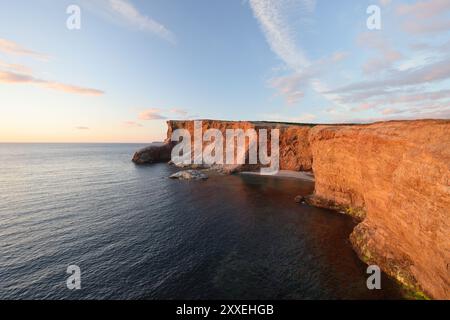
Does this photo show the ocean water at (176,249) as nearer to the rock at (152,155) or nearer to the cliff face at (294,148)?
the cliff face at (294,148)

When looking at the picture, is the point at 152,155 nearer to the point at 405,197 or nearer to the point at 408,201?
the point at 405,197

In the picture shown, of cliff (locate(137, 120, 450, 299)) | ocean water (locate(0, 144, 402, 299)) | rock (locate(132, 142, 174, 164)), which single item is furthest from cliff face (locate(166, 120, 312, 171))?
rock (locate(132, 142, 174, 164))

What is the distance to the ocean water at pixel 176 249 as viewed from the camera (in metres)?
18.0

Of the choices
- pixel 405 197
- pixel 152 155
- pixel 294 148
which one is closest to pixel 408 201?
pixel 405 197

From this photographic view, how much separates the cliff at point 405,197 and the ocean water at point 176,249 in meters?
2.52

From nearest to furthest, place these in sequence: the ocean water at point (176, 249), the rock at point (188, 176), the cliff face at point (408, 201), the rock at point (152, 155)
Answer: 1. the cliff face at point (408, 201)
2. the ocean water at point (176, 249)
3. the rock at point (188, 176)
4. the rock at point (152, 155)

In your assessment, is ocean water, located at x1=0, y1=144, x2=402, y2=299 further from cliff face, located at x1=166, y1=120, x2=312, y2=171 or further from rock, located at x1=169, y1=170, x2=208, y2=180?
cliff face, located at x1=166, y1=120, x2=312, y2=171

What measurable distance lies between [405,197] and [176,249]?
→ 943 inches

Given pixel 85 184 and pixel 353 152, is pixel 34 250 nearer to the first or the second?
pixel 85 184

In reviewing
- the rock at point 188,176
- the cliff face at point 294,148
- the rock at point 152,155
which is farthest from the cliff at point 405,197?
the rock at point 152,155

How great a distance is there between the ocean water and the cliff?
252 centimetres

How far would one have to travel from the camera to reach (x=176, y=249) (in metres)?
24.4
